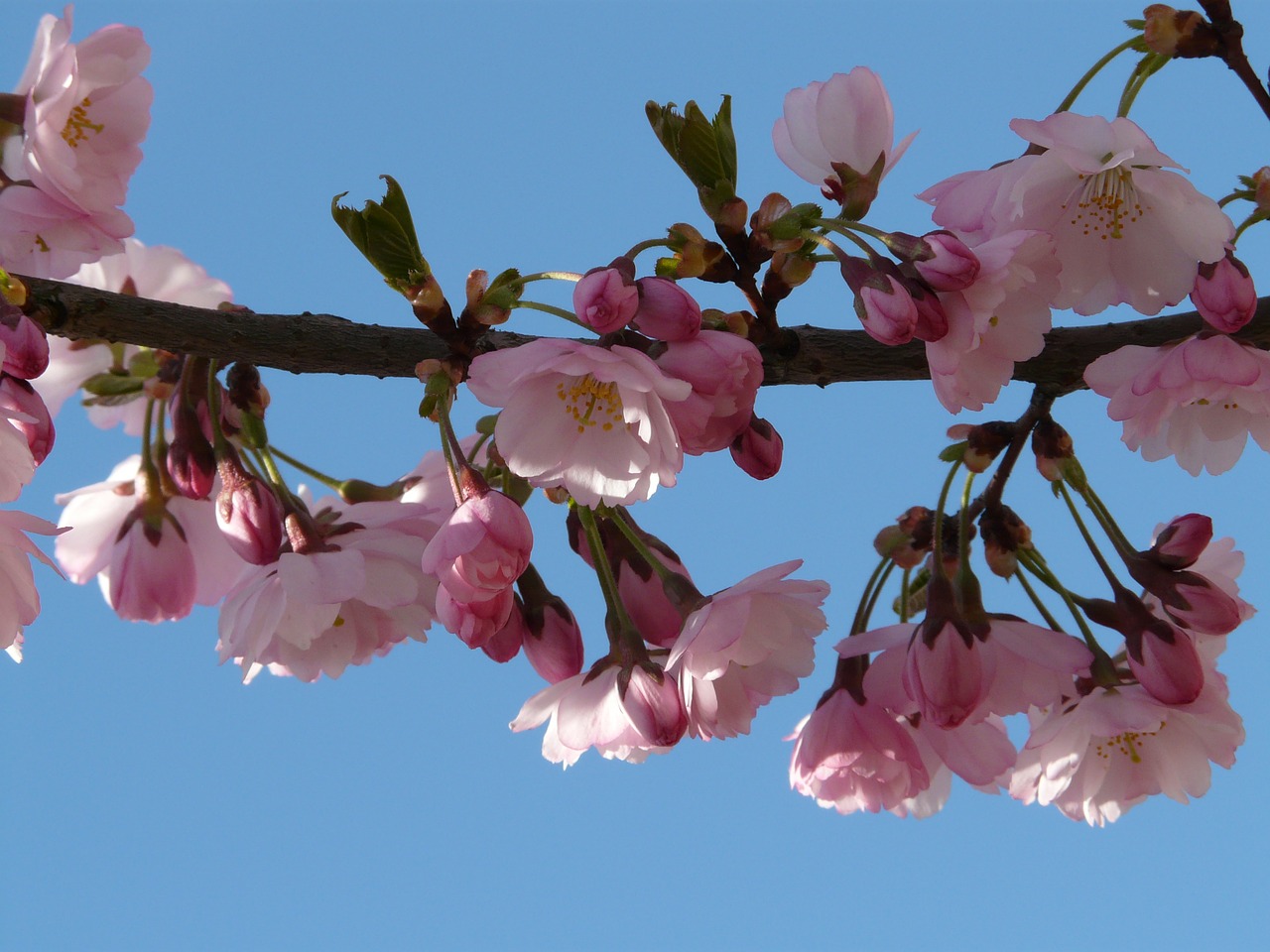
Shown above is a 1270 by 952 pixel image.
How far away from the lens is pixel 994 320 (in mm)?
1393

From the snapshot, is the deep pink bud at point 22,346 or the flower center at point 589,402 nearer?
the deep pink bud at point 22,346

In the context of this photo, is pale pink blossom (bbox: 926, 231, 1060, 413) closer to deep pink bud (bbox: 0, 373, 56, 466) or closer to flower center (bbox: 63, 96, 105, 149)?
deep pink bud (bbox: 0, 373, 56, 466)

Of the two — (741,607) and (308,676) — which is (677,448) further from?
(308,676)

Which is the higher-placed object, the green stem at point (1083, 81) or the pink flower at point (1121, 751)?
the green stem at point (1083, 81)

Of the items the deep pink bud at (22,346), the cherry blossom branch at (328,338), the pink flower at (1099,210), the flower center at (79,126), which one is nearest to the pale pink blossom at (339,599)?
the cherry blossom branch at (328,338)

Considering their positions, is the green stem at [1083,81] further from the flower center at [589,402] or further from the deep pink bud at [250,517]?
the deep pink bud at [250,517]

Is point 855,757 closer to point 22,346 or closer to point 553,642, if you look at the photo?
point 553,642

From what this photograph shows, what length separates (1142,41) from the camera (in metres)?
1.61

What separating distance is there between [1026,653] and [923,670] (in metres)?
0.16

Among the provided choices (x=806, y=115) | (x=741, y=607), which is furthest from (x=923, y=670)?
(x=806, y=115)

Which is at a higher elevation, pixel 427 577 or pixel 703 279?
pixel 703 279

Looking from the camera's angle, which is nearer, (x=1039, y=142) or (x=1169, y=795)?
(x=1039, y=142)

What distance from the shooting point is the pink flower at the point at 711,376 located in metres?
1.23

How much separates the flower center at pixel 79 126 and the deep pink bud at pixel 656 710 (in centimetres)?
110
